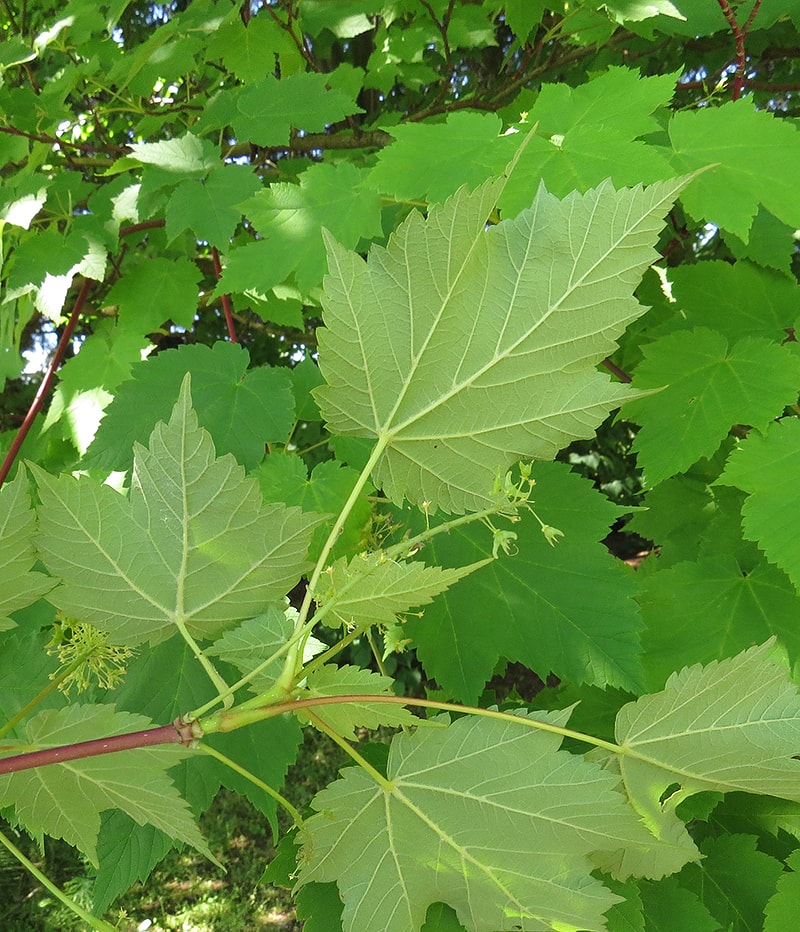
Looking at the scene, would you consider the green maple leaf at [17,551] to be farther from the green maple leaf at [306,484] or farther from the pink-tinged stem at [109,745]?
the green maple leaf at [306,484]

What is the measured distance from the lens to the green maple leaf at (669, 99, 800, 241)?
3.20 feet

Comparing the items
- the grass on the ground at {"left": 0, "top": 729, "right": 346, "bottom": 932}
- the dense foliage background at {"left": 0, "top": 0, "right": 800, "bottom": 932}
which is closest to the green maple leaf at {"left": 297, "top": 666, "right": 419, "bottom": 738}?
the dense foliage background at {"left": 0, "top": 0, "right": 800, "bottom": 932}

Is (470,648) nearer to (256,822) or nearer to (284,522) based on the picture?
(284,522)

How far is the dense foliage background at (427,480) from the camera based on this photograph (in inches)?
19.3

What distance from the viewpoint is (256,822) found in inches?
137

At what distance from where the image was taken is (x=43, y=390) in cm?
149

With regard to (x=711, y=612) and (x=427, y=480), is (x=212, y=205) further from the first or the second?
(x=711, y=612)

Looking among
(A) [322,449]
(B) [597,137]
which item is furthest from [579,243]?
(A) [322,449]

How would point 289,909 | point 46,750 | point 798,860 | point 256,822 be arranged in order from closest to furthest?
1. point 46,750
2. point 798,860
3. point 289,909
4. point 256,822

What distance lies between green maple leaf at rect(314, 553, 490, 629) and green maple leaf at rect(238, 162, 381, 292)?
2.45 feet

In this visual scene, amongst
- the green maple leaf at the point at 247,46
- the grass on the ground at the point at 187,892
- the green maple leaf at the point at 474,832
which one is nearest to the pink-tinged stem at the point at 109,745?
the green maple leaf at the point at 474,832

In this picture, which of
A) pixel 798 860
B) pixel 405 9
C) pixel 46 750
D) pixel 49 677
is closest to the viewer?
pixel 46 750

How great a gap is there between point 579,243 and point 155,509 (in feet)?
1.06

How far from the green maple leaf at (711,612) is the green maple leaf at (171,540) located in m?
0.72
